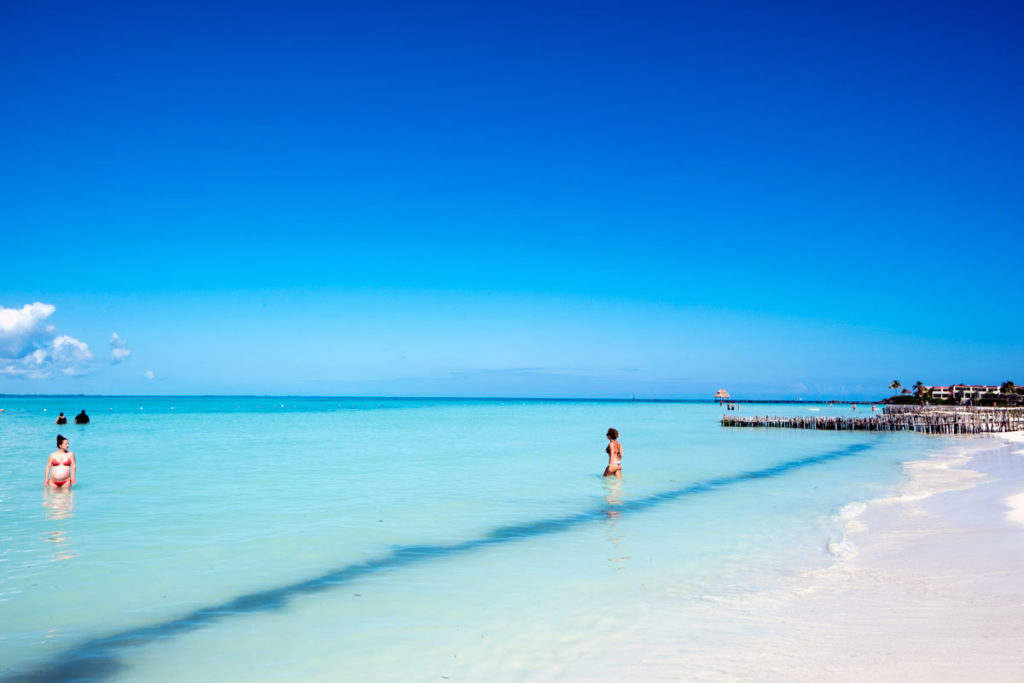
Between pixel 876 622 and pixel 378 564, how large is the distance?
6932 mm

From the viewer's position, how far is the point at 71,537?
471 inches

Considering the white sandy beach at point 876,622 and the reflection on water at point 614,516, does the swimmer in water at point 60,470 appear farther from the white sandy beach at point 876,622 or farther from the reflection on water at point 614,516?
the white sandy beach at point 876,622

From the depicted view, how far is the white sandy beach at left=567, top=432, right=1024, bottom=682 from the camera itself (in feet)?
18.8

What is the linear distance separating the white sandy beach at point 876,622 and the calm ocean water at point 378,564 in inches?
12.1

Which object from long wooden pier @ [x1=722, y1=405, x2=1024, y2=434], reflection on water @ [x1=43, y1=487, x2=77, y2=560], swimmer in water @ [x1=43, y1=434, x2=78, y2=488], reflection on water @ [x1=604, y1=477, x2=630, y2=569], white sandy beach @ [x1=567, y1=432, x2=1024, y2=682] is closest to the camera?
white sandy beach @ [x1=567, y1=432, x2=1024, y2=682]

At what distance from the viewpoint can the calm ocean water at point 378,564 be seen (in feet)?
21.8

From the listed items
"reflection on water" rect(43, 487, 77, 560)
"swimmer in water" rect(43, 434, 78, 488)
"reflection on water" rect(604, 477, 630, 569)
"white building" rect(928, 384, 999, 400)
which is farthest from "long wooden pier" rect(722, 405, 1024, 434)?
"white building" rect(928, 384, 999, 400)

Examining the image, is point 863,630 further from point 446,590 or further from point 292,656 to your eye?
point 292,656

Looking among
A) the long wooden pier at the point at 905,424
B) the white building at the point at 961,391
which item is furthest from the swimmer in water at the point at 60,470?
the white building at the point at 961,391

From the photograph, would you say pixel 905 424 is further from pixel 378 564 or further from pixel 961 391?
pixel 961 391

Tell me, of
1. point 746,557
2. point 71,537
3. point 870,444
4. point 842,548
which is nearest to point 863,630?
point 746,557

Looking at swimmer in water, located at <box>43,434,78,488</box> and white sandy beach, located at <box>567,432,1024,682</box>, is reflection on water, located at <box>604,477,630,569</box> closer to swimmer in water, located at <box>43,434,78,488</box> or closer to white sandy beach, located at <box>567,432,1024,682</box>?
white sandy beach, located at <box>567,432,1024,682</box>

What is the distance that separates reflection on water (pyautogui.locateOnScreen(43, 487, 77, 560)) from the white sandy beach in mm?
9359

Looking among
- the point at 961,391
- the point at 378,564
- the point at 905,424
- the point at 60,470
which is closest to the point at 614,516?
the point at 378,564
